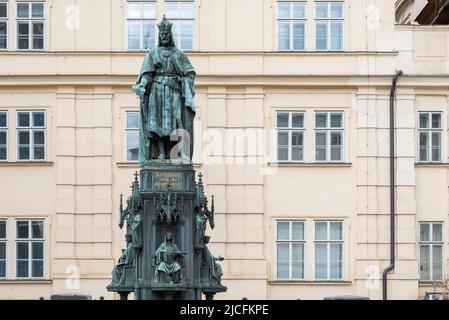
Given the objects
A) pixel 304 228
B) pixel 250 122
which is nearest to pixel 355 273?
pixel 304 228

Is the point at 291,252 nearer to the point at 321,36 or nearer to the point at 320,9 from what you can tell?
the point at 321,36

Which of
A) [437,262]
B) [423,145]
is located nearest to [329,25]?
[423,145]

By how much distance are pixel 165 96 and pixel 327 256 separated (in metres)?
14.7

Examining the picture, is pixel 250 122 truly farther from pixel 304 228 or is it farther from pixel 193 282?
pixel 193 282

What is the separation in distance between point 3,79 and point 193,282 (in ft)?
52.7

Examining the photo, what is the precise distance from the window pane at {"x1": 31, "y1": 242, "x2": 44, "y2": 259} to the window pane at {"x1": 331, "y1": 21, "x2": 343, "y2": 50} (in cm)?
863

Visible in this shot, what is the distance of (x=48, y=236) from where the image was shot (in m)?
41.9

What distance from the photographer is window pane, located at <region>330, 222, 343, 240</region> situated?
4200 centimetres

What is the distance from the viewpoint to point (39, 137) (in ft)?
138

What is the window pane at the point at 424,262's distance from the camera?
138ft

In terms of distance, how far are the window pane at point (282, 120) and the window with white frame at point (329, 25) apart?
1.91m

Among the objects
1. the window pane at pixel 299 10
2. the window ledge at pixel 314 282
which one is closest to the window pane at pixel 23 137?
the window ledge at pixel 314 282

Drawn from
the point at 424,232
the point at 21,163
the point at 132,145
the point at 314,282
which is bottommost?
the point at 314,282
